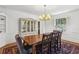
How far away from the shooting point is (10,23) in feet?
4.77

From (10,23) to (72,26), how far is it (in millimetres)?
945

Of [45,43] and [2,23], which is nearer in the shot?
[2,23]

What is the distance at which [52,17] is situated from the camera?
1502mm

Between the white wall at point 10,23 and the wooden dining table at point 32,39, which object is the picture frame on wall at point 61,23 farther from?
the white wall at point 10,23

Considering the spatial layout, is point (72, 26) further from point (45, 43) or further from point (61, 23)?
point (45, 43)

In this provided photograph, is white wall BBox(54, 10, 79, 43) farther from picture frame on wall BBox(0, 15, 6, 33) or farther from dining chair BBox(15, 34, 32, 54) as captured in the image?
picture frame on wall BBox(0, 15, 6, 33)

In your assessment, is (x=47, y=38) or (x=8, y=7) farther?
(x=47, y=38)

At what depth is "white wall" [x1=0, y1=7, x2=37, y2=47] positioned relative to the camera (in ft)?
4.70

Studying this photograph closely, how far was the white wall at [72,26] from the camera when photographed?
4.80 ft

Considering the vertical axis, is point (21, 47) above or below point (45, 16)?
below

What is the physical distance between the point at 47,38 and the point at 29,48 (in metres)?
0.33

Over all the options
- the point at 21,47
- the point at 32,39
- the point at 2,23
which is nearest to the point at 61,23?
the point at 32,39
